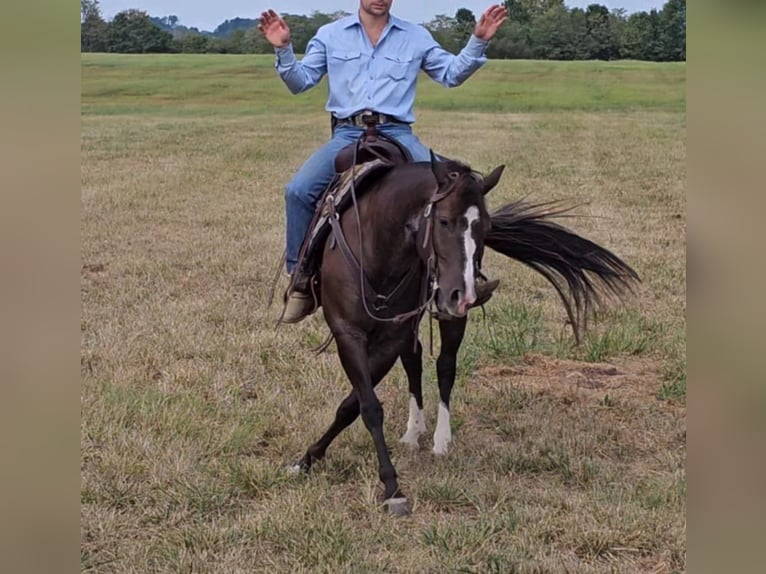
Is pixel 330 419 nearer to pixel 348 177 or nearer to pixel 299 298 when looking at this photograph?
pixel 299 298

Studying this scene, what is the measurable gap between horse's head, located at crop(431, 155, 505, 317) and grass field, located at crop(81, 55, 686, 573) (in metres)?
Result: 1.12

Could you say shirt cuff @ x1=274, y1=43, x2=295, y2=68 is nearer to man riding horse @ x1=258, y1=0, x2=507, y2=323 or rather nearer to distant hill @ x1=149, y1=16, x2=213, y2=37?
man riding horse @ x1=258, y1=0, x2=507, y2=323

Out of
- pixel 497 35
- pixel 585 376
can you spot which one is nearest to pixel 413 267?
pixel 585 376

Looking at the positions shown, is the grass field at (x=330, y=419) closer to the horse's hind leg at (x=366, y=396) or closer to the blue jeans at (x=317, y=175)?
the horse's hind leg at (x=366, y=396)

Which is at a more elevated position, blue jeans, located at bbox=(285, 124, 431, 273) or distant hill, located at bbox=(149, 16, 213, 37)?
distant hill, located at bbox=(149, 16, 213, 37)

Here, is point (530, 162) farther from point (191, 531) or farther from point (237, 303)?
point (191, 531)

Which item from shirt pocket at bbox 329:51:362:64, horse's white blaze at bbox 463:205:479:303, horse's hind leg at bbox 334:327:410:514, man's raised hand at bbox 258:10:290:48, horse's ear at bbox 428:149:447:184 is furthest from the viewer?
shirt pocket at bbox 329:51:362:64

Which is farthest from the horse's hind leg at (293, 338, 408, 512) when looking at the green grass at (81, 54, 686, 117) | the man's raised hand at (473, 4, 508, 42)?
the green grass at (81, 54, 686, 117)

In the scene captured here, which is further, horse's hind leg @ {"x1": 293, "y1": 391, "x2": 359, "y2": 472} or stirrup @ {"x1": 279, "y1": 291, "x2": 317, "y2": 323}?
stirrup @ {"x1": 279, "y1": 291, "x2": 317, "y2": 323}

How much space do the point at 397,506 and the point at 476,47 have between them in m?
2.55

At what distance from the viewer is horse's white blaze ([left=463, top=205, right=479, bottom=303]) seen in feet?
12.8

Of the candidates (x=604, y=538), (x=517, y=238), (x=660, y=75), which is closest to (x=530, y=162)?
(x=517, y=238)

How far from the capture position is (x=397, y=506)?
4.48m
